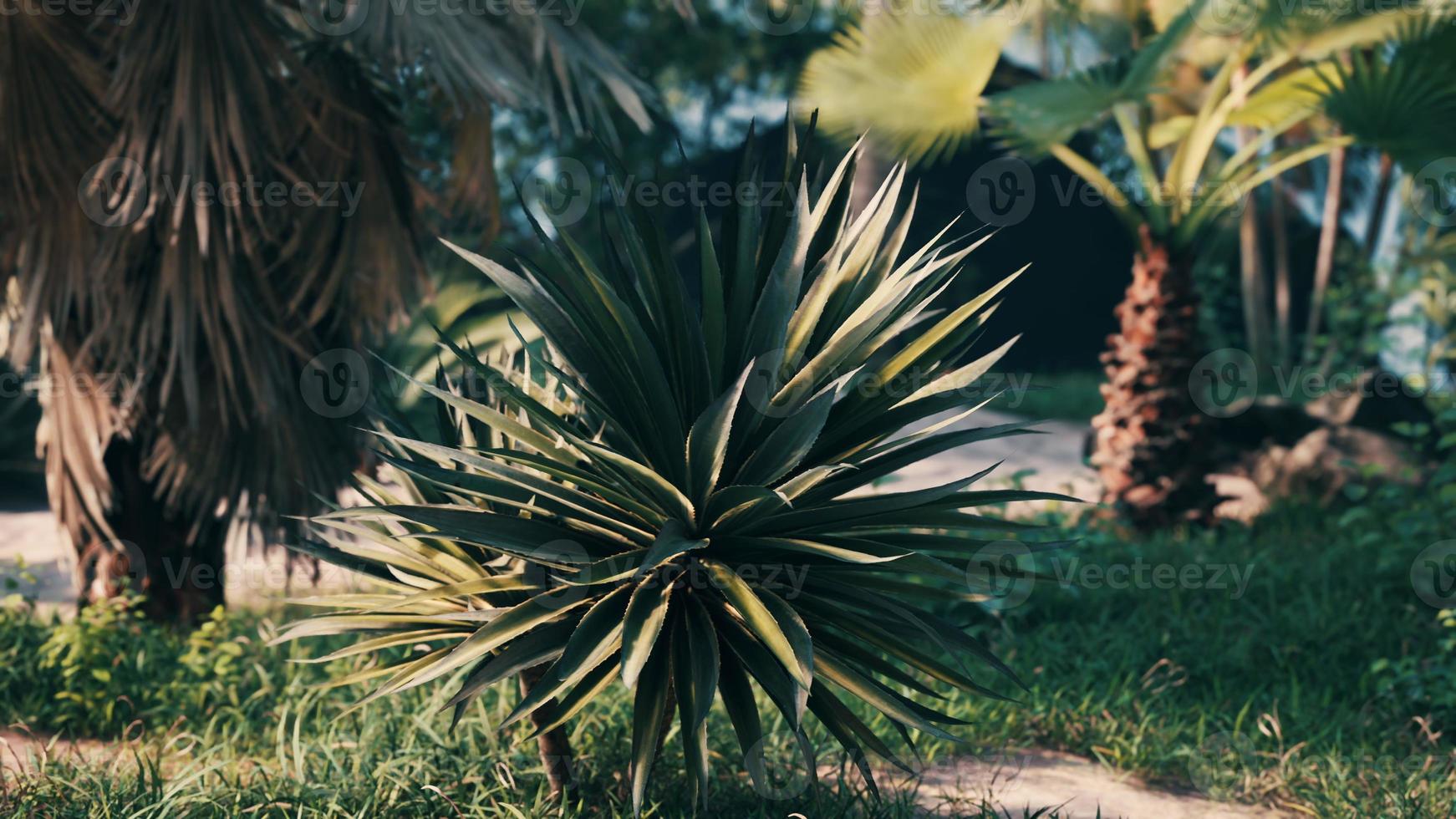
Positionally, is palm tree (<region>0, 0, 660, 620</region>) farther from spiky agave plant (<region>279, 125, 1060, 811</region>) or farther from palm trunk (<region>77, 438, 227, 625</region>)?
spiky agave plant (<region>279, 125, 1060, 811</region>)

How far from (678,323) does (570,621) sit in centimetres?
75

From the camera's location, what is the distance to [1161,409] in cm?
702

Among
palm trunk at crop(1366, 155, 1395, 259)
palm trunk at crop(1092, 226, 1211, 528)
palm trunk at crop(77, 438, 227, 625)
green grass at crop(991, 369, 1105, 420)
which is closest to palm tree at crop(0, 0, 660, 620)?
palm trunk at crop(77, 438, 227, 625)

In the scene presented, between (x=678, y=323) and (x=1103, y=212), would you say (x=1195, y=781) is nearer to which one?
(x=678, y=323)

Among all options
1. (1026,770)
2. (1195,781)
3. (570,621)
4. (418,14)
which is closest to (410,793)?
(570,621)

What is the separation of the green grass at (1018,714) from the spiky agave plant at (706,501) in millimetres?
503

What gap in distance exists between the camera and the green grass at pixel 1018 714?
330 centimetres

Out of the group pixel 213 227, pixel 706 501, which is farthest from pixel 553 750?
pixel 213 227

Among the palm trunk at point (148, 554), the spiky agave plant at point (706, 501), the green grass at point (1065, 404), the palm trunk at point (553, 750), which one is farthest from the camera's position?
the green grass at point (1065, 404)

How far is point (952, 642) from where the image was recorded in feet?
8.95

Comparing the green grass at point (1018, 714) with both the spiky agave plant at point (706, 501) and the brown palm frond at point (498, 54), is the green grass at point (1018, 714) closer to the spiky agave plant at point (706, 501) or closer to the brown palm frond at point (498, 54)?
the spiky agave plant at point (706, 501)

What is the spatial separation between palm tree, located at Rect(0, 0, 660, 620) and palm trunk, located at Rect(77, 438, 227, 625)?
1 centimetres

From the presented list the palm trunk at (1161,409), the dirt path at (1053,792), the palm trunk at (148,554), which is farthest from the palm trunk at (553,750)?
the palm trunk at (1161,409)

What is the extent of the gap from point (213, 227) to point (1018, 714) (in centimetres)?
373
